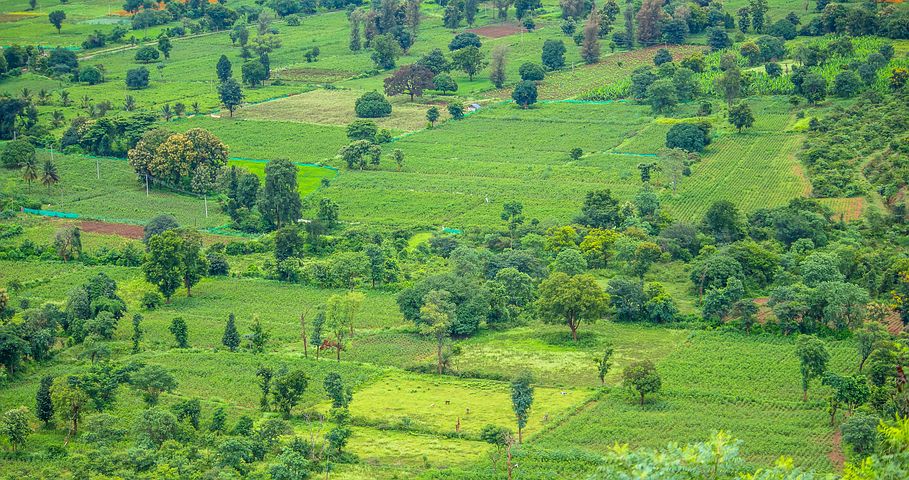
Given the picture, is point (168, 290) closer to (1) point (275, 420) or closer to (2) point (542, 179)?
(1) point (275, 420)

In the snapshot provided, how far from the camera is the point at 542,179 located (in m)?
82.4

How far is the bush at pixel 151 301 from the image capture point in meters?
→ 61.9

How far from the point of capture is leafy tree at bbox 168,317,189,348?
56.2 m

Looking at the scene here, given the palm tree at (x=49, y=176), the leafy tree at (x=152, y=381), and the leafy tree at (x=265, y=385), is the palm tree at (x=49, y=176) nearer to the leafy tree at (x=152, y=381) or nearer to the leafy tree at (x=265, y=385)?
the leafy tree at (x=152, y=381)

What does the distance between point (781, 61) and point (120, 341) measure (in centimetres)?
7274

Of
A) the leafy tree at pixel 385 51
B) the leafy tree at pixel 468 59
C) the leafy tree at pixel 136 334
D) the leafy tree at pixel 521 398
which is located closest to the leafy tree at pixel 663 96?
the leafy tree at pixel 468 59

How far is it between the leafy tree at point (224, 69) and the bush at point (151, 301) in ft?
171

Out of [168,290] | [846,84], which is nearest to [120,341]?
[168,290]

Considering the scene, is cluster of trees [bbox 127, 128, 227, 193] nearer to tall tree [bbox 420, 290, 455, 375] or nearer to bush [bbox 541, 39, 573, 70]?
tall tree [bbox 420, 290, 455, 375]

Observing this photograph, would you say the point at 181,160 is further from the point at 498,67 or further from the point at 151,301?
the point at 498,67

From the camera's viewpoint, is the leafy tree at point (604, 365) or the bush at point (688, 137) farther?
the bush at point (688, 137)

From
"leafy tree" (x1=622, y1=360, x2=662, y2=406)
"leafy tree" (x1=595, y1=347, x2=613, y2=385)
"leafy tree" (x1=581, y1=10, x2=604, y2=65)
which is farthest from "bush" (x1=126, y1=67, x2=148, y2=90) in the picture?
"leafy tree" (x1=622, y1=360, x2=662, y2=406)

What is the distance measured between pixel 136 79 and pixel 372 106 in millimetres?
25020

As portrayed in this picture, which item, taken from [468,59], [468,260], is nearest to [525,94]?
[468,59]
